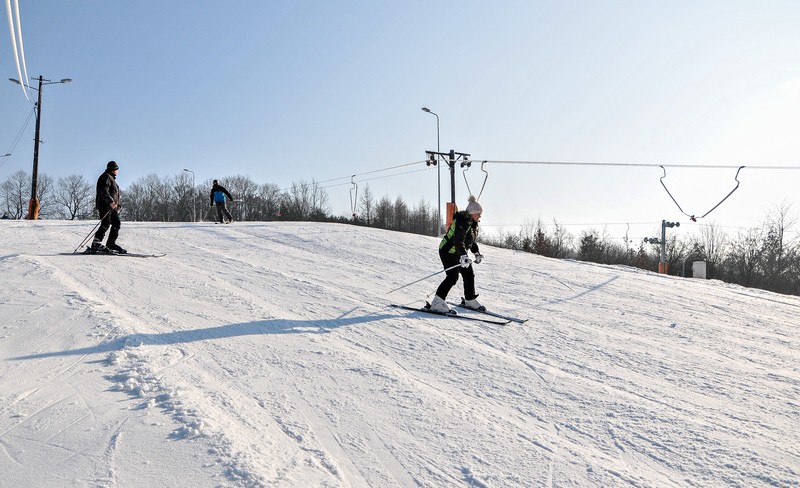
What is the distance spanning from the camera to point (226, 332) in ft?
19.2

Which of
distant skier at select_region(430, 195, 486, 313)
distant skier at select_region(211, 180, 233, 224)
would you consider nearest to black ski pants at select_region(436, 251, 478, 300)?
distant skier at select_region(430, 195, 486, 313)

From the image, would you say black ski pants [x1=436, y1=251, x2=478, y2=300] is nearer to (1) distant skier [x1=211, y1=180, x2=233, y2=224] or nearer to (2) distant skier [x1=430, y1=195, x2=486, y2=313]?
(2) distant skier [x1=430, y1=195, x2=486, y2=313]

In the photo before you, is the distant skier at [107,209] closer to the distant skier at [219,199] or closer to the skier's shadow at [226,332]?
the skier's shadow at [226,332]

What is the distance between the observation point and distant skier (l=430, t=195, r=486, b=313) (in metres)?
7.50

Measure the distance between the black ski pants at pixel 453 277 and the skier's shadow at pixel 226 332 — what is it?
908mm

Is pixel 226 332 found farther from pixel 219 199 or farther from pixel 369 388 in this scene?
pixel 219 199

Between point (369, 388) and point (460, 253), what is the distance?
137 inches

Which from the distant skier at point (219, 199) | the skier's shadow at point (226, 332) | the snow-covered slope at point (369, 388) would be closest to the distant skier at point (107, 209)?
the snow-covered slope at point (369, 388)

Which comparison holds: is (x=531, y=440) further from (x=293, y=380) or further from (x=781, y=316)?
(x=781, y=316)

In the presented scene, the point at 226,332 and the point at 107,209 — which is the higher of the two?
the point at 107,209

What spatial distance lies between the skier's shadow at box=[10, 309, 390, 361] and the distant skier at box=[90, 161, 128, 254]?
6.17 meters

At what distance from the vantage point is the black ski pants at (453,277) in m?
7.56

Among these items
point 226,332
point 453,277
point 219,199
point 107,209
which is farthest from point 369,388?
point 219,199

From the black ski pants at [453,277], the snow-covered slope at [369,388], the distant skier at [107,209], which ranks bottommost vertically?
the snow-covered slope at [369,388]
